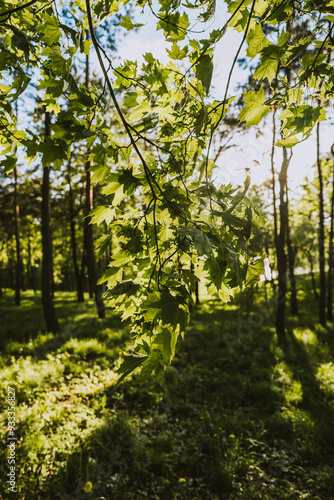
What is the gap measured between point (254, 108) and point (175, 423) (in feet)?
15.1

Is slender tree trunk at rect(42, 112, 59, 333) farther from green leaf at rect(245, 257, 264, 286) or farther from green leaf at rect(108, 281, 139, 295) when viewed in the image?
green leaf at rect(245, 257, 264, 286)

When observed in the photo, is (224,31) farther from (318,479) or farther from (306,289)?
(306,289)

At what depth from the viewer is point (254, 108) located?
1.37 m

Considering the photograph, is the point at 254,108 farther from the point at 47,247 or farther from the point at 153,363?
the point at 47,247

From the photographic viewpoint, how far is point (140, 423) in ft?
14.1

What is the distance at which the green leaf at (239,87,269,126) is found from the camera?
4.40 feet

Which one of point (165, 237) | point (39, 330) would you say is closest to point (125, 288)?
point (165, 237)

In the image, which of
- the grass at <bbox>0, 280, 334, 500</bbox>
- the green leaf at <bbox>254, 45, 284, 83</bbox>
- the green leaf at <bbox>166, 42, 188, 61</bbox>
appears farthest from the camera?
the grass at <bbox>0, 280, 334, 500</bbox>

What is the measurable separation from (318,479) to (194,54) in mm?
4686

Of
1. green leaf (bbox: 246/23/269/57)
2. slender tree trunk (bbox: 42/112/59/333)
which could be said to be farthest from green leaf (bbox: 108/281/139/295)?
slender tree trunk (bbox: 42/112/59/333)

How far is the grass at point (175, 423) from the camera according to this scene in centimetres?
323

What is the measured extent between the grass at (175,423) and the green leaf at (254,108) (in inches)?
146

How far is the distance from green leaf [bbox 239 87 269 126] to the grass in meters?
3.71

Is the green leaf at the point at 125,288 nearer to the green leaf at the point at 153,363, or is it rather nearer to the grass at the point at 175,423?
the green leaf at the point at 153,363
